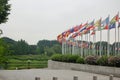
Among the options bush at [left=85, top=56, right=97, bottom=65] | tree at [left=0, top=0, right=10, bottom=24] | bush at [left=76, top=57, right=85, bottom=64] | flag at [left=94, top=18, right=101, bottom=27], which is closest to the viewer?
tree at [left=0, top=0, right=10, bottom=24]

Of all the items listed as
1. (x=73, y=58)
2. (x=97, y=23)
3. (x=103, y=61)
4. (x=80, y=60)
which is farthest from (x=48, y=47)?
(x=103, y=61)

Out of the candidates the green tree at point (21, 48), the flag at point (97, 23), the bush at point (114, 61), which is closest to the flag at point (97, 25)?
the flag at point (97, 23)

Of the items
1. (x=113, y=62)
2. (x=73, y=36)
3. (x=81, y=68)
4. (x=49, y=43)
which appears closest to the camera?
(x=113, y=62)

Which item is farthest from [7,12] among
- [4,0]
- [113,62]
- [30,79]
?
[113,62]

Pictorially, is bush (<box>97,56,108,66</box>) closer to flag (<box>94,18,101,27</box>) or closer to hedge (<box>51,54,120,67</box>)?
hedge (<box>51,54,120,67</box>)

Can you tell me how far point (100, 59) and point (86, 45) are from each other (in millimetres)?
24800

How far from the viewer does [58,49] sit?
10156 cm

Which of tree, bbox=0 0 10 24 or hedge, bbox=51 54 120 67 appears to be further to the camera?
hedge, bbox=51 54 120 67

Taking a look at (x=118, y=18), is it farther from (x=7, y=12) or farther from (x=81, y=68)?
(x=7, y=12)

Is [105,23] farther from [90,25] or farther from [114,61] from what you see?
[114,61]

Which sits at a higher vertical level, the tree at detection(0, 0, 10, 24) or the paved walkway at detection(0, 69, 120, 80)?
the tree at detection(0, 0, 10, 24)

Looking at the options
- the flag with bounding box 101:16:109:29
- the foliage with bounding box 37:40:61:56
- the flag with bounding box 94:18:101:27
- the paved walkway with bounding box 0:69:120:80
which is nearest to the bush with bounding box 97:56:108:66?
the paved walkway with bounding box 0:69:120:80

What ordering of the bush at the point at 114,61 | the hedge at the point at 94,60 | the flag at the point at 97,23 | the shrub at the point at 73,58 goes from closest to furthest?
the bush at the point at 114,61 < the hedge at the point at 94,60 < the shrub at the point at 73,58 < the flag at the point at 97,23

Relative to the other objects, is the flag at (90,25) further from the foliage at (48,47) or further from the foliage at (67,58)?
the foliage at (48,47)
